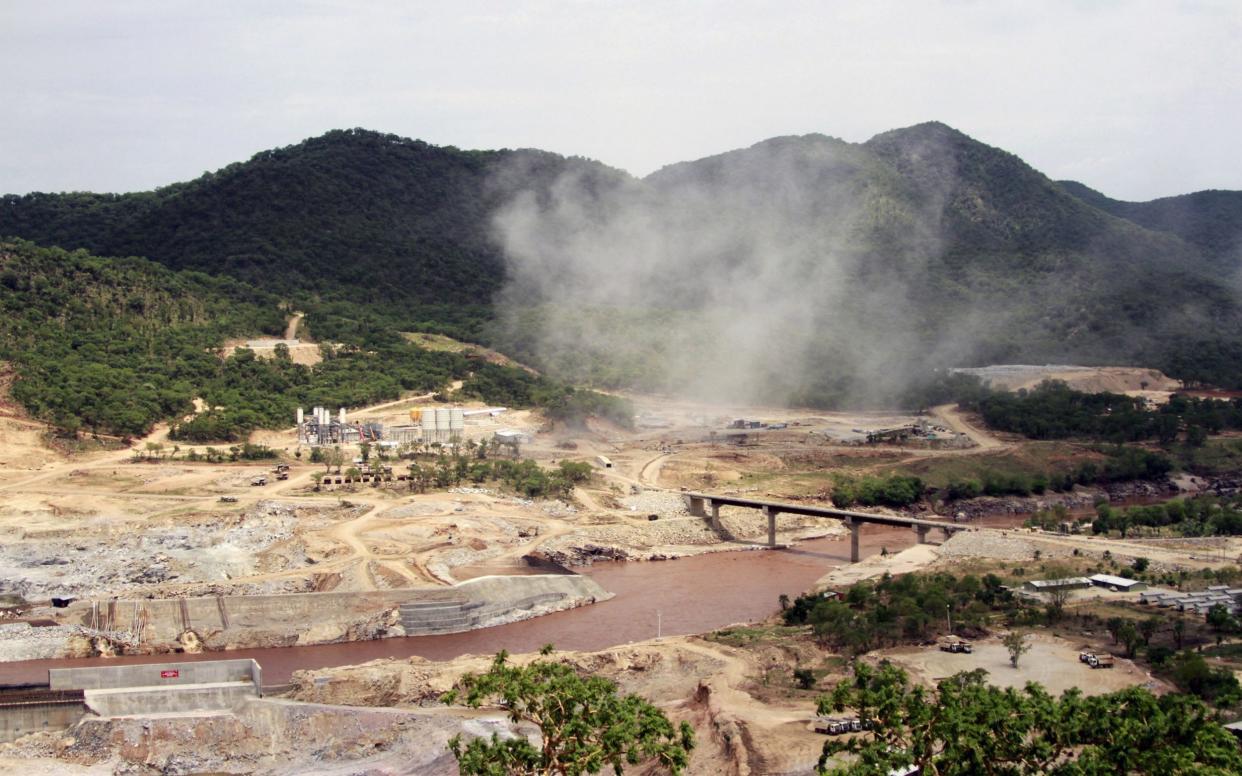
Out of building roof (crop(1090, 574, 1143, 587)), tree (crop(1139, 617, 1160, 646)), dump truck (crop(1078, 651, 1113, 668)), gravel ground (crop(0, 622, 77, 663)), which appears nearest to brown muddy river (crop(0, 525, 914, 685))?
gravel ground (crop(0, 622, 77, 663))

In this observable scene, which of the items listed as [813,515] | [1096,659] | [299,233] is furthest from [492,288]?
[1096,659]

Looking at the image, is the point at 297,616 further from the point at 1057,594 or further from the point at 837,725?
the point at 1057,594

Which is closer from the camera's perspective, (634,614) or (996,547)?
(634,614)

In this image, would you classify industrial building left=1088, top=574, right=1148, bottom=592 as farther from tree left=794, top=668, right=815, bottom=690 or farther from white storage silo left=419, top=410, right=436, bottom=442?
white storage silo left=419, top=410, right=436, bottom=442

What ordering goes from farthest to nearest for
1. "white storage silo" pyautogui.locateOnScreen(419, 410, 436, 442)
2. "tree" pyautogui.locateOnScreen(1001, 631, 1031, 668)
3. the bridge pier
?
"white storage silo" pyautogui.locateOnScreen(419, 410, 436, 442) → the bridge pier → "tree" pyautogui.locateOnScreen(1001, 631, 1031, 668)

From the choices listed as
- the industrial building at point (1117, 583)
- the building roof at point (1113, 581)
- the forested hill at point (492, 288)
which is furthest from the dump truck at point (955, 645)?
the forested hill at point (492, 288)

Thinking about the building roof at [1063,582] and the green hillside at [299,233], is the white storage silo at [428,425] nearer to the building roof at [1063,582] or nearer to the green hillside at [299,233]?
the green hillside at [299,233]
